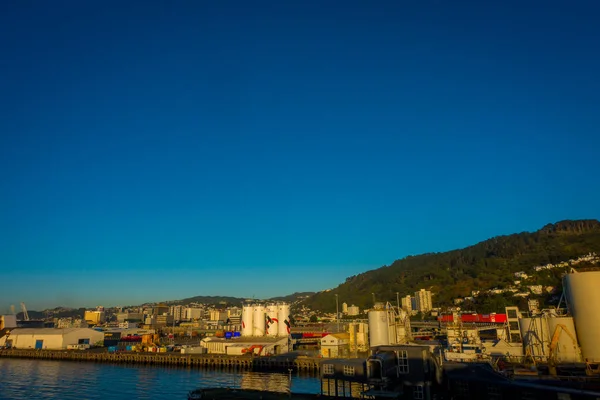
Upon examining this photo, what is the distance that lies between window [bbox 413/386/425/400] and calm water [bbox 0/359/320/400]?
22163 millimetres

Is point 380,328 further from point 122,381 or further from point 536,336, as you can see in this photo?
point 122,381

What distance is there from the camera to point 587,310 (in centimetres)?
3981

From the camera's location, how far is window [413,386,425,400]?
2755 cm

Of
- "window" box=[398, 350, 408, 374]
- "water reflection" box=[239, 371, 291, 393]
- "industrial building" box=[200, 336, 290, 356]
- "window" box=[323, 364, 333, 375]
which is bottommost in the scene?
"water reflection" box=[239, 371, 291, 393]

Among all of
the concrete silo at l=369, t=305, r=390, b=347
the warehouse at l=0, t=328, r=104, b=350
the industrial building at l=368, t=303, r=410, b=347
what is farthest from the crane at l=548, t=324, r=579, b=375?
the warehouse at l=0, t=328, r=104, b=350

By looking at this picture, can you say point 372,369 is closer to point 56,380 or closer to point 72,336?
point 56,380

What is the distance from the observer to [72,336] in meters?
93.6

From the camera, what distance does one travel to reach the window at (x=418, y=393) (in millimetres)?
27547

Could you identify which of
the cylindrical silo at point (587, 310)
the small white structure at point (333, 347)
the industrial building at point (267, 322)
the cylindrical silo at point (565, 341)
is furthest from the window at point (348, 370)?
the industrial building at point (267, 322)

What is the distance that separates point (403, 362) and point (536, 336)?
25.7m

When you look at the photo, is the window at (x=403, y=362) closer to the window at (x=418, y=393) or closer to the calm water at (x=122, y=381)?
the window at (x=418, y=393)

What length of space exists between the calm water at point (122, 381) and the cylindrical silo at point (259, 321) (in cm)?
2671

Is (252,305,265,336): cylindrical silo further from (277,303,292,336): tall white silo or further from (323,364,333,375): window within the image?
(323,364,333,375): window

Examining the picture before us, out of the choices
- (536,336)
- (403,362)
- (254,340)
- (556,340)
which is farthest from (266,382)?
(556,340)
